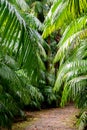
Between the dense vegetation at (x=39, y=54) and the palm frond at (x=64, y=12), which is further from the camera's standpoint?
the palm frond at (x=64, y=12)

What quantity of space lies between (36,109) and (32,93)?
12.3ft

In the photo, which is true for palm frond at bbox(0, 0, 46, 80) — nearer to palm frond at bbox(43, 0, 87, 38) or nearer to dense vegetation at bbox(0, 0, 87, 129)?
dense vegetation at bbox(0, 0, 87, 129)

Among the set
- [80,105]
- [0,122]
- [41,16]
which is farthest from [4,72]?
[41,16]

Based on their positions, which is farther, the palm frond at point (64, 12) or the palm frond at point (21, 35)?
the palm frond at point (64, 12)

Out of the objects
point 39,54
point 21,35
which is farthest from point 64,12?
point 21,35

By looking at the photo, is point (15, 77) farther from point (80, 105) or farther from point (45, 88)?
point (45, 88)

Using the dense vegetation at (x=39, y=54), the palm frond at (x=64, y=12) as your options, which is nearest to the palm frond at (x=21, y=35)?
the dense vegetation at (x=39, y=54)

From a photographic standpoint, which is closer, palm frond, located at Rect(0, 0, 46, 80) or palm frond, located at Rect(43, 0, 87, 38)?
palm frond, located at Rect(0, 0, 46, 80)

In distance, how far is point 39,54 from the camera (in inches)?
174

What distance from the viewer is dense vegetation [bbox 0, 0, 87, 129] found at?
3188mm

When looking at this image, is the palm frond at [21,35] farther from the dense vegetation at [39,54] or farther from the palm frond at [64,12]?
the palm frond at [64,12]

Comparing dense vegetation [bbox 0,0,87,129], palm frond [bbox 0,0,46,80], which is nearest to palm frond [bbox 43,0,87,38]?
dense vegetation [bbox 0,0,87,129]

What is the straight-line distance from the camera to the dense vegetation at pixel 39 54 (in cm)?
319

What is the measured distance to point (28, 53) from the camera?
313 cm
